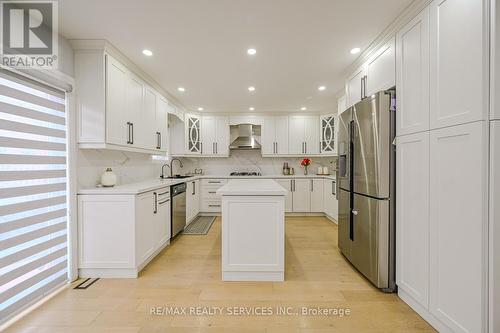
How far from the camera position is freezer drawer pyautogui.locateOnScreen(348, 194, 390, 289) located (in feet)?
7.02

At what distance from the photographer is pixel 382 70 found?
231 centimetres

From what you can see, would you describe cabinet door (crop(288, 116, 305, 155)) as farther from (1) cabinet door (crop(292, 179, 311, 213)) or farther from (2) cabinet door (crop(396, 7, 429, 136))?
(2) cabinet door (crop(396, 7, 429, 136))

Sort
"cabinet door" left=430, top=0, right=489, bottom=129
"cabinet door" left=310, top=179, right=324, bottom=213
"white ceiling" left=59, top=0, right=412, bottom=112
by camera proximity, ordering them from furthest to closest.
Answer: "cabinet door" left=310, top=179, right=324, bottom=213 → "white ceiling" left=59, top=0, right=412, bottom=112 → "cabinet door" left=430, top=0, right=489, bottom=129

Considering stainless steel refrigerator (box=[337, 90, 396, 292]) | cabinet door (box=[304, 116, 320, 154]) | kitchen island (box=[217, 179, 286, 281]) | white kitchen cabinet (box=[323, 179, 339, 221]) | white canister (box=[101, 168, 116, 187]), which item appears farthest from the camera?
cabinet door (box=[304, 116, 320, 154])

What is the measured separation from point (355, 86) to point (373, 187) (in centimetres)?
141

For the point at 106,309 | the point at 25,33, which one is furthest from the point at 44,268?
the point at 25,33

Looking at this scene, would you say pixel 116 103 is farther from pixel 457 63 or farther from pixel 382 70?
pixel 457 63

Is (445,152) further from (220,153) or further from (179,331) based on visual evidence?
(220,153)

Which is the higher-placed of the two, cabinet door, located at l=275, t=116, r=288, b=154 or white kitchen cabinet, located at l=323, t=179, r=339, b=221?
cabinet door, located at l=275, t=116, r=288, b=154

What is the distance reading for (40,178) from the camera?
204 centimetres

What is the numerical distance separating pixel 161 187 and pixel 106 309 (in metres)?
1.49

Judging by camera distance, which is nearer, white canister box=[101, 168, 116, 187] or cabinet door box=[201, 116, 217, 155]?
white canister box=[101, 168, 116, 187]

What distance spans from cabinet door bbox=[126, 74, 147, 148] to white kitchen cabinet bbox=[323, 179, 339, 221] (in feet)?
11.8

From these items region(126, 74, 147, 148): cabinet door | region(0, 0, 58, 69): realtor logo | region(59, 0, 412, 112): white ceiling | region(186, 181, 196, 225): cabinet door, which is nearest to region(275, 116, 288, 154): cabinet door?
region(59, 0, 412, 112): white ceiling
